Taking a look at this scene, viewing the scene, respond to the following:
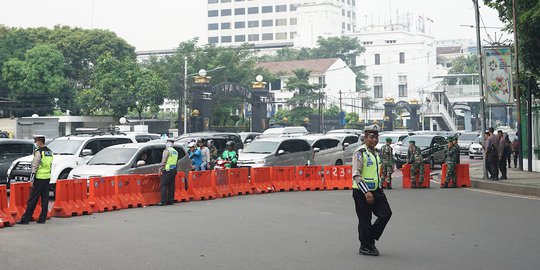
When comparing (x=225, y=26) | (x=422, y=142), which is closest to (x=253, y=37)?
(x=225, y=26)

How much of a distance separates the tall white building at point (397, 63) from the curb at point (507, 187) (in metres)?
94.5

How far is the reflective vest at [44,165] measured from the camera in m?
15.3

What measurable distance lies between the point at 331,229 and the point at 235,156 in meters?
11.1

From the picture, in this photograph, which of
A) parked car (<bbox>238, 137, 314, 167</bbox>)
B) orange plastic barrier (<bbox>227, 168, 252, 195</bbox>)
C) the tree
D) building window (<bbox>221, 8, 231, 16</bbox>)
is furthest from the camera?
building window (<bbox>221, 8, 231, 16</bbox>)

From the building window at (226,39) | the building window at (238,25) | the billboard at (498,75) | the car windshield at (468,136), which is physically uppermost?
the building window at (238,25)

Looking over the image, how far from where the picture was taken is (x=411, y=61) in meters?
122

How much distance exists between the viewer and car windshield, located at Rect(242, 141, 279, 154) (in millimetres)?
27672

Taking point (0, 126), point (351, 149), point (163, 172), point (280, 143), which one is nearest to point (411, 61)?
point (0, 126)

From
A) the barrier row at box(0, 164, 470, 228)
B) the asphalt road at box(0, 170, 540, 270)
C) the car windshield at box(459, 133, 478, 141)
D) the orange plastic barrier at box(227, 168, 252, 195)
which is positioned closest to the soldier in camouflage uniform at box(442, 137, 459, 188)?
the barrier row at box(0, 164, 470, 228)

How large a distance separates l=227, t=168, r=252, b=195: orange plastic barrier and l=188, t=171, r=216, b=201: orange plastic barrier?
41.6 inches

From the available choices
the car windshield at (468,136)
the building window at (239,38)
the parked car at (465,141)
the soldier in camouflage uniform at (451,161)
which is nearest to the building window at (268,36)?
the building window at (239,38)

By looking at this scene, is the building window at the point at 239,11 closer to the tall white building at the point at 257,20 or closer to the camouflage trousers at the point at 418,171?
the tall white building at the point at 257,20

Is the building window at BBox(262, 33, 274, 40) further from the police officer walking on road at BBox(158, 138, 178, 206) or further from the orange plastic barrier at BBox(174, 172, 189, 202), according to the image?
the police officer walking on road at BBox(158, 138, 178, 206)

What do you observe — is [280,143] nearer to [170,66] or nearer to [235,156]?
[235,156]
